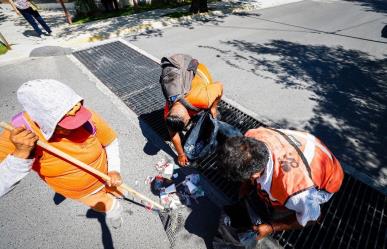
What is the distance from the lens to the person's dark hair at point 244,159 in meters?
1.87

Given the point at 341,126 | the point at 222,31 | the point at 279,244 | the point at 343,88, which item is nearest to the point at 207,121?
the point at 279,244

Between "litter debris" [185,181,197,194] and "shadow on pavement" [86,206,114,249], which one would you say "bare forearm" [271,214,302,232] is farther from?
"shadow on pavement" [86,206,114,249]

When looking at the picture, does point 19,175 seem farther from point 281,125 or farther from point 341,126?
point 341,126

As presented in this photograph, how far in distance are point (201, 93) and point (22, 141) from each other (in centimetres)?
186

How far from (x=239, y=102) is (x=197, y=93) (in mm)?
2325

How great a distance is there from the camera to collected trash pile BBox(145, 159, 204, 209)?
3.08 metres

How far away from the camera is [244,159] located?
1877 mm

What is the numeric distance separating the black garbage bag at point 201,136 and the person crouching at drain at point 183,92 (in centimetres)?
10

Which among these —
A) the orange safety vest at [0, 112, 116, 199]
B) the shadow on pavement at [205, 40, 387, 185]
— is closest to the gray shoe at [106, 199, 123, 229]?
the orange safety vest at [0, 112, 116, 199]

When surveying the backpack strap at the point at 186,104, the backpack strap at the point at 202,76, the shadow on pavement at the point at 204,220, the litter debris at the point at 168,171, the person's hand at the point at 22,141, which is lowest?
the shadow on pavement at the point at 204,220

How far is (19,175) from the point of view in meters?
1.65

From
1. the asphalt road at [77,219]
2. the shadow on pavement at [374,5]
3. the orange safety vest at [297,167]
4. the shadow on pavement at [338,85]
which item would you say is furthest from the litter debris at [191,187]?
the shadow on pavement at [374,5]

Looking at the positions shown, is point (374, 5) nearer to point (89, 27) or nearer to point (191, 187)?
point (89, 27)

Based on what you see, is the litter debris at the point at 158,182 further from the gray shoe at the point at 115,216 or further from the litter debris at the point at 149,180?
the gray shoe at the point at 115,216
